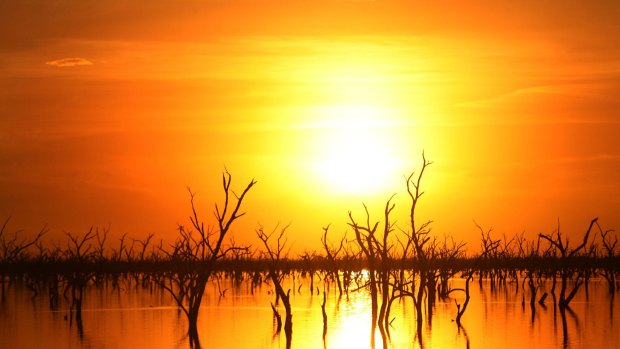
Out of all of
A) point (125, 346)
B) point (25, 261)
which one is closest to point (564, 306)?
point (125, 346)

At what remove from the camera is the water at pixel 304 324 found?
27016 mm

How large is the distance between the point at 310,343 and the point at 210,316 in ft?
28.2

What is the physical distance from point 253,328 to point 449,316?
7.10 metres

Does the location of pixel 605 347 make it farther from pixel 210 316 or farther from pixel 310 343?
pixel 210 316

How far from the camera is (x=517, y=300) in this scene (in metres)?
41.0

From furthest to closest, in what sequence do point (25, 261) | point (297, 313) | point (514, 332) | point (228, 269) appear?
point (228, 269), point (25, 261), point (297, 313), point (514, 332)

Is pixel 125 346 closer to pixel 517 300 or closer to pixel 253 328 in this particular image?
pixel 253 328

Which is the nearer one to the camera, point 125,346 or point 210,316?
point 125,346

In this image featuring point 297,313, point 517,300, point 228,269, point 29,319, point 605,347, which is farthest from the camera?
point 228,269

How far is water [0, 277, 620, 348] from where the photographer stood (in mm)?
27016

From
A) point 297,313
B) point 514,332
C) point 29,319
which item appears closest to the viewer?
point 514,332

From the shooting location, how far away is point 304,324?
31.3 meters

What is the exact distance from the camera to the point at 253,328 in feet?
100

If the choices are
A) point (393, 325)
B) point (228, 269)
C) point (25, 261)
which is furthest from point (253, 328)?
point (228, 269)
